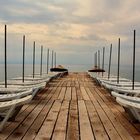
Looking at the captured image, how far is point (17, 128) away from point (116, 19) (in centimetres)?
1100

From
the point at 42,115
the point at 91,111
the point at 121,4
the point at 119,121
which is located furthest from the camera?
the point at 121,4

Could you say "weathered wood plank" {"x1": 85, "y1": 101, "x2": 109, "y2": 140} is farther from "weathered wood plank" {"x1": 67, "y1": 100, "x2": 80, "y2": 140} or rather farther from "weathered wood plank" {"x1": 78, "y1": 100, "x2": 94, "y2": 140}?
"weathered wood plank" {"x1": 67, "y1": 100, "x2": 80, "y2": 140}

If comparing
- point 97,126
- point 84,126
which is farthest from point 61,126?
point 97,126

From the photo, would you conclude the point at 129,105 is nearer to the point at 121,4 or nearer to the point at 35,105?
the point at 35,105

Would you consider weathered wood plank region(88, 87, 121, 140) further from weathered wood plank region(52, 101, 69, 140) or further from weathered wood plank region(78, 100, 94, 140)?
weathered wood plank region(52, 101, 69, 140)

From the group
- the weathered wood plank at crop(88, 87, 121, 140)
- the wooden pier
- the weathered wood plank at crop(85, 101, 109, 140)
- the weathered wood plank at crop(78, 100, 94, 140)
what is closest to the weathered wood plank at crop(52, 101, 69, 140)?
the wooden pier

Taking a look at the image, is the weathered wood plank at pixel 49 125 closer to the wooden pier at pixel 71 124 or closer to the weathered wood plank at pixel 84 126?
the wooden pier at pixel 71 124

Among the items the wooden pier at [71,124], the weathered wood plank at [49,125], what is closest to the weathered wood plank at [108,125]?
the wooden pier at [71,124]

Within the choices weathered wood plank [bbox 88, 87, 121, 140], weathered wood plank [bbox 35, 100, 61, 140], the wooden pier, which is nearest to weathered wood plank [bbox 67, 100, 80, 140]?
the wooden pier

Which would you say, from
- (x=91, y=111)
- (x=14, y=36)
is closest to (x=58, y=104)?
(x=91, y=111)

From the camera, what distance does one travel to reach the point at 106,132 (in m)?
3.79

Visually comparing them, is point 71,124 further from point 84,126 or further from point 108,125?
point 108,125

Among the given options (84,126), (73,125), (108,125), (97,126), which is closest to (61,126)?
(73,125)

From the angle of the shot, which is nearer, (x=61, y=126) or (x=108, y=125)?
(x=61, y=126)
